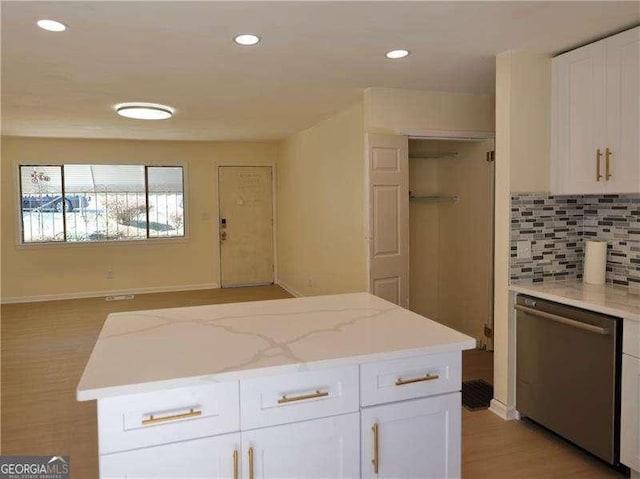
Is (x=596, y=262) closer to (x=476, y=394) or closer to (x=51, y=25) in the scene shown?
(x=476, y=394)

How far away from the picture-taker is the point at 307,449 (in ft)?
5.07

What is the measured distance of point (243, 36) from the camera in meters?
2.57

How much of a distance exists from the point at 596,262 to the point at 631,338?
0.79 meters

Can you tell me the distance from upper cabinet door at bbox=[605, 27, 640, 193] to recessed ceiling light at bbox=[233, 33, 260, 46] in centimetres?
193


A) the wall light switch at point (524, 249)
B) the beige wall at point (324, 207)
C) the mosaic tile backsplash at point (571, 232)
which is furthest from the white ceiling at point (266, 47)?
the wall light switch at point (524, 249)

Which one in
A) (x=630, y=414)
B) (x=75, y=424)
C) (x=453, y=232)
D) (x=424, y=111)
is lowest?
(x=75, y=424)

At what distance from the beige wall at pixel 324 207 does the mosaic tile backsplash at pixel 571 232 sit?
1.41 metres

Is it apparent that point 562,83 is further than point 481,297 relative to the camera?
No

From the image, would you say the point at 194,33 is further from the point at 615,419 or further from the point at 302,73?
the point at 615,419

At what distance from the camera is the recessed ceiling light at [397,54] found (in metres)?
2.87

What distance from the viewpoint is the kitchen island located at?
138cm

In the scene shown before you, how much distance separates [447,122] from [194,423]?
3.35m

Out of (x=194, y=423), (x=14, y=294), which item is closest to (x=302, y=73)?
(x=194, y=423)

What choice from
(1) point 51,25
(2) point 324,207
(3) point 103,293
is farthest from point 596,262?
(3) point 103,293
